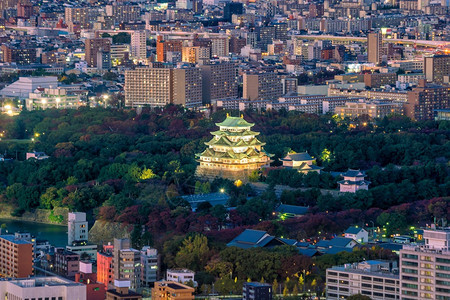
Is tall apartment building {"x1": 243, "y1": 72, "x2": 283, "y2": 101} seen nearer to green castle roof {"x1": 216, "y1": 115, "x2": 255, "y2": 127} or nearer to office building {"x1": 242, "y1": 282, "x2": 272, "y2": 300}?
green castle roof {"x1": 216, "y1": 115, "x2": 255, "y2": 127}

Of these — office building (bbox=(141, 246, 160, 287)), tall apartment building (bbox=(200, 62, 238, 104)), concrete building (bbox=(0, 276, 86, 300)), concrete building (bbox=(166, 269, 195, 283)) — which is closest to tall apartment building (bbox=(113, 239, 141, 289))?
office building (bbox=(141, 246, 160, 287))

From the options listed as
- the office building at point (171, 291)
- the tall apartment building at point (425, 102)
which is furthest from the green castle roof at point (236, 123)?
the office building at point (171, 291)

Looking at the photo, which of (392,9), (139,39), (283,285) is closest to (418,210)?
(283,285)

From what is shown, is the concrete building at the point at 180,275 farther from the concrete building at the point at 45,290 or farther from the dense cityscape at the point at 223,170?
the concrete building at the point at 45,290

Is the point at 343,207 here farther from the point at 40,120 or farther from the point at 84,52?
the point at 84,52

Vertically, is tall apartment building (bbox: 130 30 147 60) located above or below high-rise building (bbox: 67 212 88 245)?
above
